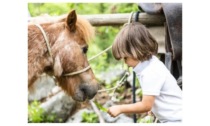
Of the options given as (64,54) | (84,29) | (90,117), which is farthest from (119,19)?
(90,117)

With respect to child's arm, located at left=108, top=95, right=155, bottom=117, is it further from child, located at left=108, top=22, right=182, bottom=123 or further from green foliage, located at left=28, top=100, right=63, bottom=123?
green foliage, located at left=28, top=100, right=63, bottom=123

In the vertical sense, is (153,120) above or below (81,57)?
below

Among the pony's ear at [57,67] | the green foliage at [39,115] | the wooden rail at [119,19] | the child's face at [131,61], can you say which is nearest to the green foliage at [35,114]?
the green foliage at [39,115]

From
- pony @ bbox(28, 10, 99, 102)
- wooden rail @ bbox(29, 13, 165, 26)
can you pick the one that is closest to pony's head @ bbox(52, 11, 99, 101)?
pony @ bbox(28, 10, 99, 102)

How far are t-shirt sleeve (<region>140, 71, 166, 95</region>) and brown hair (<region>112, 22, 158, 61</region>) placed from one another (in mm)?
61

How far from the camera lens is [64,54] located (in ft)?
4.54
